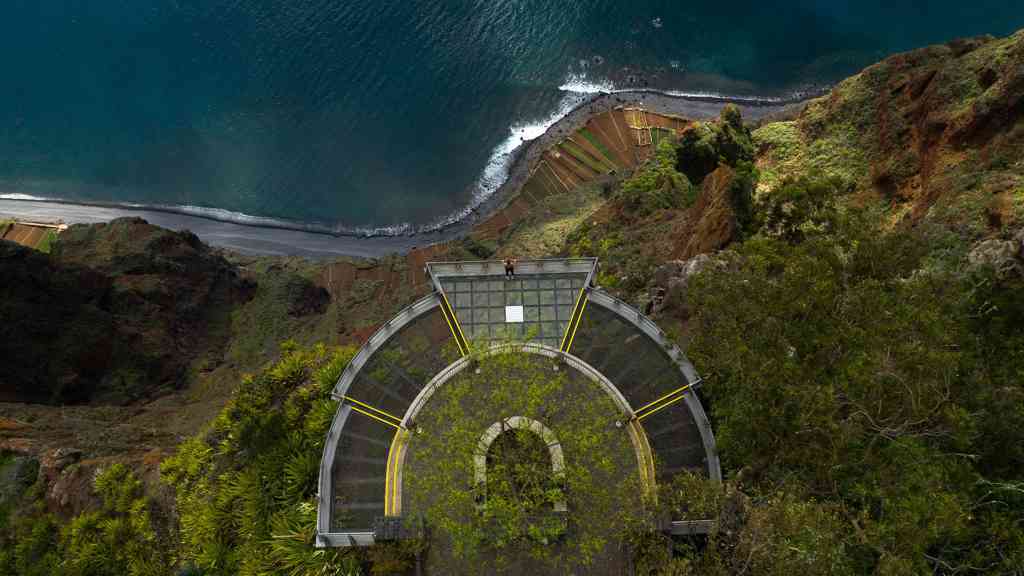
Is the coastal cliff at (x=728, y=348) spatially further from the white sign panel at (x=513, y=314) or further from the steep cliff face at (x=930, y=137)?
the white sign panel at (x=513, y=314)

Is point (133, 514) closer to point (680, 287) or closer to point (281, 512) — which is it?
point (281, 512)

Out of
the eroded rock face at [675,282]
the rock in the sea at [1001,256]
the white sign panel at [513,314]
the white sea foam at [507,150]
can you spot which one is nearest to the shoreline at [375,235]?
the white sea foam at [507,150]

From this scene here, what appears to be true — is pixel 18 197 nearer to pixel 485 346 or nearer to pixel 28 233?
pixel 28 233

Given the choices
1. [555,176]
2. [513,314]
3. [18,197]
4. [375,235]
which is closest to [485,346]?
[513,314]

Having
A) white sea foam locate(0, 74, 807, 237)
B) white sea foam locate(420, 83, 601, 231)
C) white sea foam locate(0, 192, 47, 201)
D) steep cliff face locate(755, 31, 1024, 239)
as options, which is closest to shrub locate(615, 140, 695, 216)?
steep cliff face locate(755, 31, 1024, 239)

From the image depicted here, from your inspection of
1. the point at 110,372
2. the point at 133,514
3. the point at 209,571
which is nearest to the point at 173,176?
the point at 110,372
